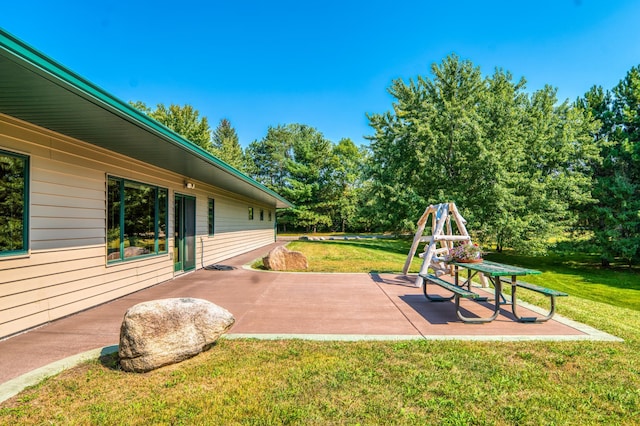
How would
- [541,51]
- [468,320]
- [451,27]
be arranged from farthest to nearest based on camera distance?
1. [451,27]
2. [541,51]
3. [468,320]

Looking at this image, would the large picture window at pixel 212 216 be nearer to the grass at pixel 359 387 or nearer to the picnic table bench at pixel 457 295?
the picnic table bench at pixel 457 295

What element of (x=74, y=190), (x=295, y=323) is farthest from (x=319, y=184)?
(x=295, y=323)

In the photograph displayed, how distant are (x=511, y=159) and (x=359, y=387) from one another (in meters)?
16.3

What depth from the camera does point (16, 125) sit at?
12.6 feet

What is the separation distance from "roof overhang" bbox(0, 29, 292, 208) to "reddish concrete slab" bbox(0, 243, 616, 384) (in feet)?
8.33

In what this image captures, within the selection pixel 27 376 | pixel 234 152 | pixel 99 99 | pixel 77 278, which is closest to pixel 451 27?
pixel 99 99

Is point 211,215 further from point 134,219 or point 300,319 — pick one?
point 300,319

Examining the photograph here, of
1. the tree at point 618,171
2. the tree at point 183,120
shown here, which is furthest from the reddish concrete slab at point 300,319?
the tree at point 183,120

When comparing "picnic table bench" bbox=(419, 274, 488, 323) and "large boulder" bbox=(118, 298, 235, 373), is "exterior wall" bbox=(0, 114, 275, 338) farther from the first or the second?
"picnic table bench" bbox=(419, 274, 488, 323)

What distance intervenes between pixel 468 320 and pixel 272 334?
8.40 feet

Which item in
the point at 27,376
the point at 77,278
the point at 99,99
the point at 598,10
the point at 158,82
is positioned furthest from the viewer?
the point at 158,82

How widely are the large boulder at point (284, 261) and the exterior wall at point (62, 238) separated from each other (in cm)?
311

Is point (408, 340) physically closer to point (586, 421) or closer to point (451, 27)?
point (586, 421)

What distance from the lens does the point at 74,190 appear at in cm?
479
